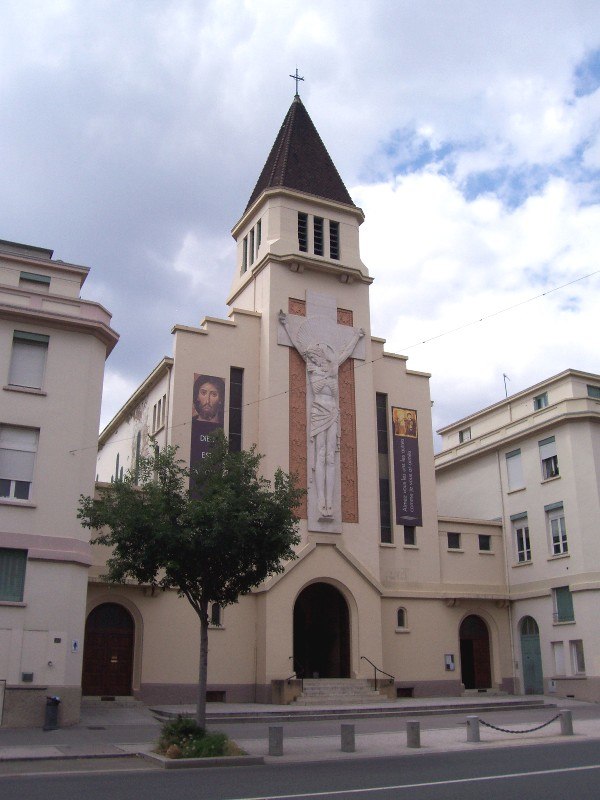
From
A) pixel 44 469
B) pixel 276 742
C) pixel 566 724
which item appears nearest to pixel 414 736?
pixel 276 742

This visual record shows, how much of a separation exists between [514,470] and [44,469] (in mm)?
22811

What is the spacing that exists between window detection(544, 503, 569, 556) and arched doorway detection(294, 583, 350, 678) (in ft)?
32.3

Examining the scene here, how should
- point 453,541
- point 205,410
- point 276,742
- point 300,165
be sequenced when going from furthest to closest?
1. point 300,165
2. point 453,541
3. point 205,410
4. point 276,742

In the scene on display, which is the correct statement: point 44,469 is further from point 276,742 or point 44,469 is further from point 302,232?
point 302,232

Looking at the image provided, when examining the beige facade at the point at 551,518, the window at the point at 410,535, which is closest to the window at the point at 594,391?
the beige facade at the point at 551,518

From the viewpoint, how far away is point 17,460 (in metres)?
23.6

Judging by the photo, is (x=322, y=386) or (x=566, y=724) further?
(x=322, y=386)

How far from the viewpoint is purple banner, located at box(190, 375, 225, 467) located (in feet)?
103

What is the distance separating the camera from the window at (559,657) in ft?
110

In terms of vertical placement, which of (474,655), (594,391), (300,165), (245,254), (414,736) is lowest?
(414,736)

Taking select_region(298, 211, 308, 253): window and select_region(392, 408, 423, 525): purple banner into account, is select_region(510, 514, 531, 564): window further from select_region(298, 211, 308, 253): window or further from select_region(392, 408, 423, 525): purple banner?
select_region(298, 211, 308, 253): window

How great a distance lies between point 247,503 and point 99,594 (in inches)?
497

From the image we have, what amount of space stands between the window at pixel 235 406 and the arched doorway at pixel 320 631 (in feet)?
21.1

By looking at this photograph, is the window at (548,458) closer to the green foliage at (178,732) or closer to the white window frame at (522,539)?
the white window frame at (522,539)
